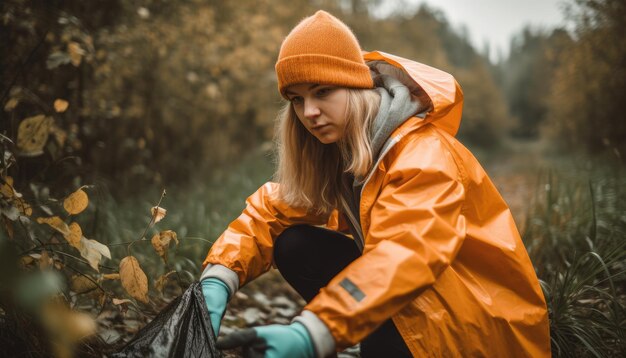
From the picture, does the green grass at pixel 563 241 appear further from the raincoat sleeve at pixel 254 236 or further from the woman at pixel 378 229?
the woman at pixel 378 229

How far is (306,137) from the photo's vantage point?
1.94 m

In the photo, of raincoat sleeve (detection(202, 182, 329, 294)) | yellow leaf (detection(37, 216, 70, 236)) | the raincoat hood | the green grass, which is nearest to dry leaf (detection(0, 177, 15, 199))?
yellow leaf (detection(37, 216, 70, 236))

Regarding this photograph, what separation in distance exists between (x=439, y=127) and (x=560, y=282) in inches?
44.0

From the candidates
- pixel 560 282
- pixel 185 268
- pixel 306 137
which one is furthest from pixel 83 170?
pixel 560 282

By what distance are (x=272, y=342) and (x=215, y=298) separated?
46cm

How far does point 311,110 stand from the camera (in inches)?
64.6

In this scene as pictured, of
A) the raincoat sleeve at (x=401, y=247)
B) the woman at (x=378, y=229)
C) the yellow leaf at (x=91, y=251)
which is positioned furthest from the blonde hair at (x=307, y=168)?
the yellow leaf at (x=91, y=251)

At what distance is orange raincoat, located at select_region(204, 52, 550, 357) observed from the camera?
45.2 inches

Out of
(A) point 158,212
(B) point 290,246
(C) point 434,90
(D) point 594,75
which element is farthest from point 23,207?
(D) point 594,75

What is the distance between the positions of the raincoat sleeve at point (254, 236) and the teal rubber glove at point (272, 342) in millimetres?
517

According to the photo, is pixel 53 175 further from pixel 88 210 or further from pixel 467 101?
pixel 467 101

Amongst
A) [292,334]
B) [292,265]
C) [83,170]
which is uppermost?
[292,334]

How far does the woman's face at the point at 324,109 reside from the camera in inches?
65.2

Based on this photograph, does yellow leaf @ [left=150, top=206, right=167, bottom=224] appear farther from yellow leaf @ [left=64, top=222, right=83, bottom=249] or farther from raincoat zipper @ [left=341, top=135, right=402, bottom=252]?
raincoat zipper @ [left=341, top=135, right=402, bottom=252]
